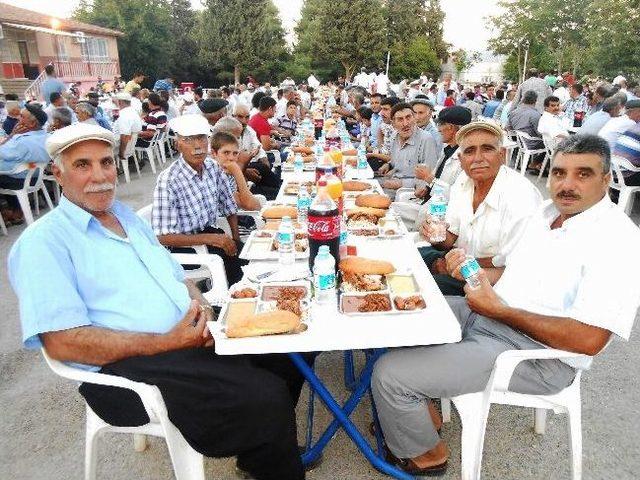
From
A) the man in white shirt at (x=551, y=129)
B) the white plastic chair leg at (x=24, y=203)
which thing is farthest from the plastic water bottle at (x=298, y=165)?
the man in white shirt at (x=551, y=129)

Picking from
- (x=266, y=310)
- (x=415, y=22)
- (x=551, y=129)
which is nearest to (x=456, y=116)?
(x=266, y=310)

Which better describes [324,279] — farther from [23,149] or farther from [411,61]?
[411,61]

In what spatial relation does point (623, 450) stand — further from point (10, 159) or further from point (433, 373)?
point (10, 159)

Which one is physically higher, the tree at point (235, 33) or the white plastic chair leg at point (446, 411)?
the tree at point (235, 33)

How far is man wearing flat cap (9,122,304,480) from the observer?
1752 millimetres

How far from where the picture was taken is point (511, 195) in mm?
2750

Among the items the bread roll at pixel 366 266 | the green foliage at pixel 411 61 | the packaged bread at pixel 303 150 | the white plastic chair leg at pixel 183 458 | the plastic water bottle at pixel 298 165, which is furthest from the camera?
the green foliage at pixel 411 61

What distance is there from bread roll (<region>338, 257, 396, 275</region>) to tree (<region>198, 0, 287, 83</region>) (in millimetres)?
36054

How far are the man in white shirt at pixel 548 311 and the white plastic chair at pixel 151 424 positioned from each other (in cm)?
84

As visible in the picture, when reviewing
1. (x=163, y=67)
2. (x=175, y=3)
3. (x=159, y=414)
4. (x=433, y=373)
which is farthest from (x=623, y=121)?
(x=175, y=3)

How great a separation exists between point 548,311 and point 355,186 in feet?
8.19

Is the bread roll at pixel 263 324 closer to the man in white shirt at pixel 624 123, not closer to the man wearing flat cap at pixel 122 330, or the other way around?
the man wearing flat cap at pixel 122 330

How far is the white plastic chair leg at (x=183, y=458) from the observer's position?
72.6 inches

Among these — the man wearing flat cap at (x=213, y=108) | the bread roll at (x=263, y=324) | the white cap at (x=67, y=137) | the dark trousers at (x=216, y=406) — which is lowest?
the dark trousers at (x=216, y=406)
